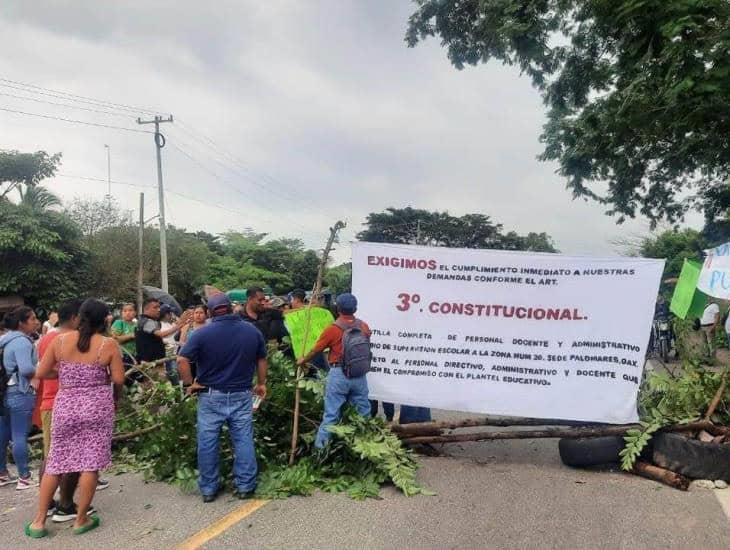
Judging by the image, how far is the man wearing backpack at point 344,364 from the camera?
5.72 metres

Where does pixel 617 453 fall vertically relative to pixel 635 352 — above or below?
below

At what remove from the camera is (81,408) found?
4605 mm

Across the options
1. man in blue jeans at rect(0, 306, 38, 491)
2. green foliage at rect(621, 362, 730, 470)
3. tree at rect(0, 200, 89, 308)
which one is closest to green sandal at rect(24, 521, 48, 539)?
man in blue jeans at rect(0, 306, 38, 491)

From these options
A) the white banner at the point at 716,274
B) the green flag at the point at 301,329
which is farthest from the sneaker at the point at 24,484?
the white banner at the point at 716,274

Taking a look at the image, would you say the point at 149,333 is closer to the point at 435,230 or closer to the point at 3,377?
the point at 3,377

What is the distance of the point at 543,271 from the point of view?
20.1 feet

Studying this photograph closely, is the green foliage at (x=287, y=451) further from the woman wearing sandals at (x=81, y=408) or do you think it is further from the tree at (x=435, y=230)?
the tree at (x=435, y=230)

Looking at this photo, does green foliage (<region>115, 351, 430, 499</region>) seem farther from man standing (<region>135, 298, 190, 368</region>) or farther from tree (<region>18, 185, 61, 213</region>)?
tree (<region>18, 185, 61, 213</region>)

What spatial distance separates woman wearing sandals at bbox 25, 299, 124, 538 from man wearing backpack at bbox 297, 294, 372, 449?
1814 mm

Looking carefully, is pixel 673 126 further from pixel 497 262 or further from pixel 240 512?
pixel 240 512

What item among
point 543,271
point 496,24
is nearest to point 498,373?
point 543,271

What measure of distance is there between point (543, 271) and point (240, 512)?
3.42 m

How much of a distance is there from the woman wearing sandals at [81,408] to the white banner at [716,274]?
19.2 ft

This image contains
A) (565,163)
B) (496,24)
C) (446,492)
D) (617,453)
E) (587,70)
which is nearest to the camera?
(446,492)
